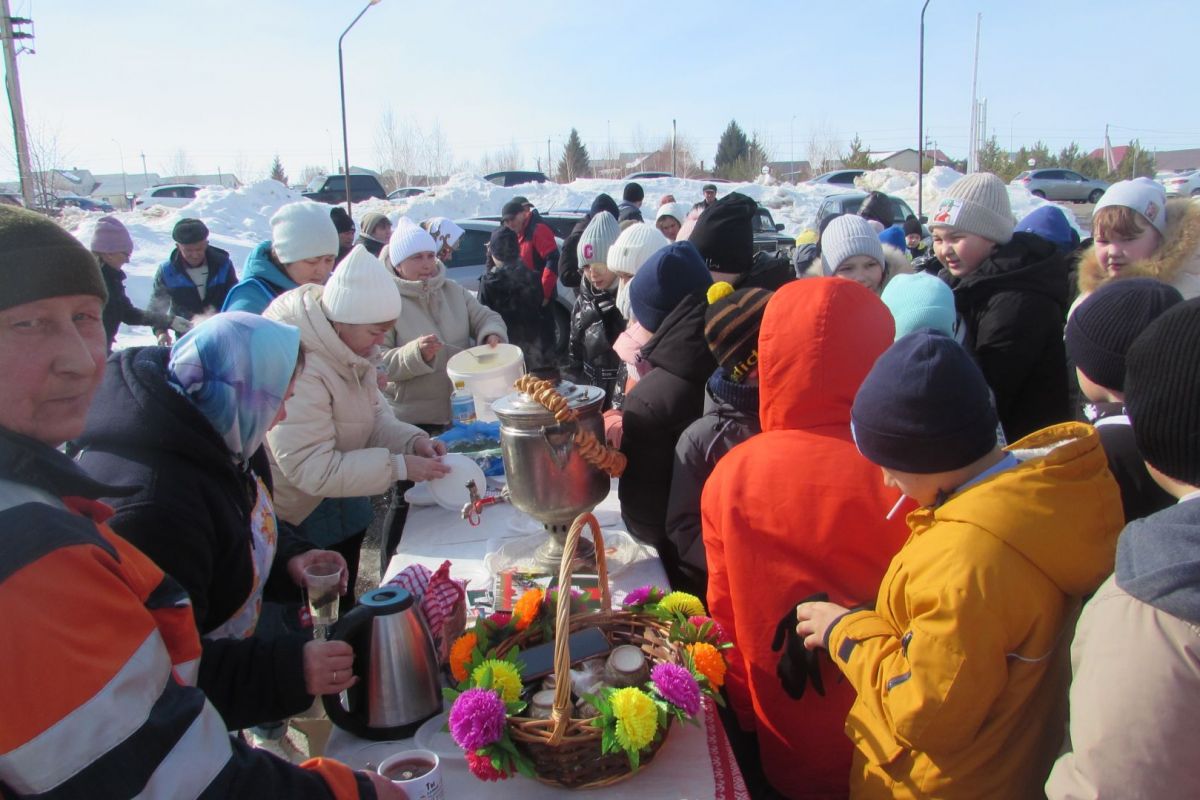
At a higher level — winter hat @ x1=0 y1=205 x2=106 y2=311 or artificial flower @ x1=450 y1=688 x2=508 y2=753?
winter hat @ x1=0 y1=205 x2=106 y2=311

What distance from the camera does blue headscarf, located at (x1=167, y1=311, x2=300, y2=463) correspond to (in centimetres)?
160

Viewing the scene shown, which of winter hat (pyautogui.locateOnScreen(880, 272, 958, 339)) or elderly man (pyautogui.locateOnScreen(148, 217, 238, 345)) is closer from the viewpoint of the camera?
winter hat (pyautogui.locateOnScreen(880, 272, 958, 339))

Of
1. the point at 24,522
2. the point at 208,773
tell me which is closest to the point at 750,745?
the point at 208,773

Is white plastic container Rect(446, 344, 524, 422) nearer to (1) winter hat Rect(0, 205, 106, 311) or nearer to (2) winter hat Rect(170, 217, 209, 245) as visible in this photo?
(1) winter hat Rect(0, 205, 106, 311)

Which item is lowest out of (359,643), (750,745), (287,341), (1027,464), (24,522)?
(750,745)

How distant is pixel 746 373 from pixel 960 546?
90 cm

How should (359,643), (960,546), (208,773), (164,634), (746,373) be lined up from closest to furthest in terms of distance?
(208,773), (164,634), (960,546), (359,643), (746,373)

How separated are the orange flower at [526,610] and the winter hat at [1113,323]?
4.94 feet

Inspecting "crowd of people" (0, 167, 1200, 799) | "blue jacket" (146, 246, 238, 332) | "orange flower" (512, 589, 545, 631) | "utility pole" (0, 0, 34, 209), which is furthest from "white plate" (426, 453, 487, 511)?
"utility pole" (0, 0, 34, 209)

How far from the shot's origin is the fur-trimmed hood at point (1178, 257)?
3.06 meters

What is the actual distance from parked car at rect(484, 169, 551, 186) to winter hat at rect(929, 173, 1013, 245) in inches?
1081

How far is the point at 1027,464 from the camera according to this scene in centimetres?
130

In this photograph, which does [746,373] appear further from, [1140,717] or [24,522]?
[24,522]

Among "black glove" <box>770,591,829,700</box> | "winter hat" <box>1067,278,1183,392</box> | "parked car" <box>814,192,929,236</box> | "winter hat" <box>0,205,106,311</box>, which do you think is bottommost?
"black glove" <box>770,591,829,700</box>
